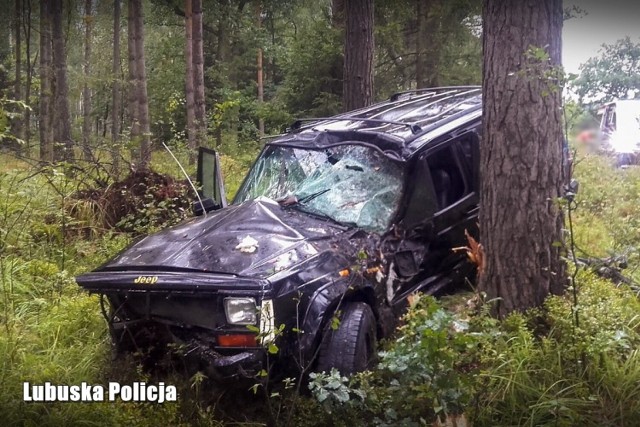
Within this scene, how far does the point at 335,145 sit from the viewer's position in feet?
16.6

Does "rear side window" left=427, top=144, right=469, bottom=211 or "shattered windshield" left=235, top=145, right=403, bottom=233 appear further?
"rear side window" left=427, top=144, right=469, bottom=211

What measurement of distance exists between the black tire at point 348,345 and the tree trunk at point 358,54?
209 inches

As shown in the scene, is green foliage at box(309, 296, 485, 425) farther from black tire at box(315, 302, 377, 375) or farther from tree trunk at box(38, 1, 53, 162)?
tree trunk at box(38, 1, 53, 162)

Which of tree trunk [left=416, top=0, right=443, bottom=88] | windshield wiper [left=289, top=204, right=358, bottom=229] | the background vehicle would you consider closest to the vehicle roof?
windshield wiper [left=289, top=204, right=358, bottom=229]

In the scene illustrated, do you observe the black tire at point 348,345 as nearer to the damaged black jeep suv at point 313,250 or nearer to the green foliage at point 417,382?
the damaged black jeep suv at point 313,250

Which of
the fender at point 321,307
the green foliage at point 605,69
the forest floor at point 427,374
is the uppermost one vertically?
the green foliage at point 605,69

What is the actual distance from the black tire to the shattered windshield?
0.78 metres

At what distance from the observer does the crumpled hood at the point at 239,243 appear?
3.62 m

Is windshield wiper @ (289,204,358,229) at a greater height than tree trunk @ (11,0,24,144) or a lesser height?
lesser

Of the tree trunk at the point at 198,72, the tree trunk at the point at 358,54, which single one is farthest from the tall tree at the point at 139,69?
the tree trunk at the point at 358,54

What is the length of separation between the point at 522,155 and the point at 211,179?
8.89 feet

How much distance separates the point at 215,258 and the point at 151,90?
1886 centimetres

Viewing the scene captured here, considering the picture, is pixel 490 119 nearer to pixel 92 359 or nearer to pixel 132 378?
pixel 132 378

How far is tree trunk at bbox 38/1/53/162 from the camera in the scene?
11.8 meters
